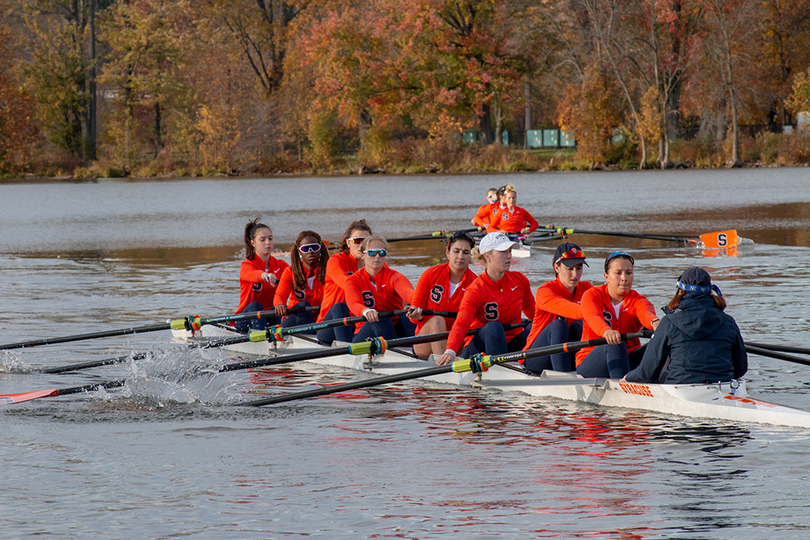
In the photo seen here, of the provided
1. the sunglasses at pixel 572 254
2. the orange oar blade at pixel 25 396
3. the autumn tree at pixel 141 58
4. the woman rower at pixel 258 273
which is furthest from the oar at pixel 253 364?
the autumn tree at pixel 141 58

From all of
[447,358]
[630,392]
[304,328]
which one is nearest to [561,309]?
[630,392]

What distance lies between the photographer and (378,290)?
9391 mm

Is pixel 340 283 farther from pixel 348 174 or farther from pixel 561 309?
pixel 348 174

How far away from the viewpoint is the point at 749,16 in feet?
167

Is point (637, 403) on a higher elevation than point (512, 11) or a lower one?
lower

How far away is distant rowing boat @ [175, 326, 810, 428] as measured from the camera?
683 cm

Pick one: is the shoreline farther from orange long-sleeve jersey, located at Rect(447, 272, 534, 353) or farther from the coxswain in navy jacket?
the coxswain in navy jacket

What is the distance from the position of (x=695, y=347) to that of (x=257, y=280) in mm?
5279

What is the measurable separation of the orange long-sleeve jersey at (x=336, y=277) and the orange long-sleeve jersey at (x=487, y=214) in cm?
912

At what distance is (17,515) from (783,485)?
4.29 meters

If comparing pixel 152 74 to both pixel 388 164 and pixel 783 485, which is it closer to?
pixel 388 164

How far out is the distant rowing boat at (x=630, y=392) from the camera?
22.4 feet

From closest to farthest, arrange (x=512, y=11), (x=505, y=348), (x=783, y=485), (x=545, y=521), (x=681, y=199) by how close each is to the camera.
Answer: (x=545, y=521), (x=783, y=485), (x=505, y=348), (x=681, y=199), (x=512, y=11)

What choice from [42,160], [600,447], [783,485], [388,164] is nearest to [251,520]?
[600,447]
